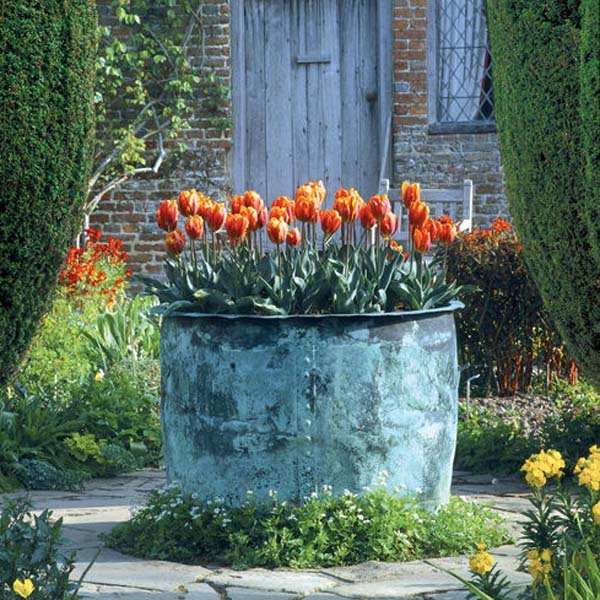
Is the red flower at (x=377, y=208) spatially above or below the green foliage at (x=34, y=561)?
above

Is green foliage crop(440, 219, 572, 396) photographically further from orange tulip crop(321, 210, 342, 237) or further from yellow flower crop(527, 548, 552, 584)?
yellow flower crop(527, 548, 552, 584)

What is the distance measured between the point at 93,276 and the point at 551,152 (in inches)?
196

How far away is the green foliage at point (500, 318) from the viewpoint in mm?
7828

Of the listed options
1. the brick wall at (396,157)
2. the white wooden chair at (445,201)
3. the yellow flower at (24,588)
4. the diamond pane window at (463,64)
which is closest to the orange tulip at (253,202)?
the yellow flower at (24,588)

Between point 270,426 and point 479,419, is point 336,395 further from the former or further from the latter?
point 479,419

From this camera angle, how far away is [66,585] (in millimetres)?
3336

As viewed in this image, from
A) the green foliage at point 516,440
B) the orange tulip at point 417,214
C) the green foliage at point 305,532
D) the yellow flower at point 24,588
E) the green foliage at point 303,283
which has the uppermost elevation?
the orange tulip at point 417,214

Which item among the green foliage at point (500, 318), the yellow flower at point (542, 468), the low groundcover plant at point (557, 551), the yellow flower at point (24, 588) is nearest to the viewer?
the yellow flower at point (24, 588)

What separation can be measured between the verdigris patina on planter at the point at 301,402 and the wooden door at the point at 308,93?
693 cm

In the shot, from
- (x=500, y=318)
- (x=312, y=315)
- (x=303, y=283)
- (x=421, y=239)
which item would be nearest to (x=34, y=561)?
(x=312, y=315)

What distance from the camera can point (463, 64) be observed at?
37.1ft

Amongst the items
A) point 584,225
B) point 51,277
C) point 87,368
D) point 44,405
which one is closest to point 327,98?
point 87,368

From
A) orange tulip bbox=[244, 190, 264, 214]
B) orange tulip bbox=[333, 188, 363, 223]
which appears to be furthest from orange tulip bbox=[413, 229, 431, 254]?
orange tulip bbox=[244, 190, 264, 214]

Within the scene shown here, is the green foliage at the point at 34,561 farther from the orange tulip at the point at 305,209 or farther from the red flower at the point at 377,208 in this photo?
the red flower at the point at 377,208
